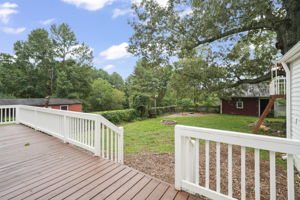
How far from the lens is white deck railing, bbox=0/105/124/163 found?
9.95ft

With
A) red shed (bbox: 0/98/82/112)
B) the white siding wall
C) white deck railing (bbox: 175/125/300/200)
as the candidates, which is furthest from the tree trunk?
red shed (bbox: 0/98/82/112)

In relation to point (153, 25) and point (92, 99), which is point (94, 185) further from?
point (92, 99)

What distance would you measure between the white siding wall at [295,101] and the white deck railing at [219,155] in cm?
340

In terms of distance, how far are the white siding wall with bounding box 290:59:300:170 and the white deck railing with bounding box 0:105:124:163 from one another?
4.43 meters

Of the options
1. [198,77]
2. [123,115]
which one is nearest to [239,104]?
[198,77]

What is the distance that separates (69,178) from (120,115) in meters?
10.7

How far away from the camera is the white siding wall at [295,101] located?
3.58 m

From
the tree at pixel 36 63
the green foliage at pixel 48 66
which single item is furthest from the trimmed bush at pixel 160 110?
the tree at pixel 36 63

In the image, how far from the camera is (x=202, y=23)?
5.12m

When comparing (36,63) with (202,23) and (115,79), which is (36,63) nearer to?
(115,79)

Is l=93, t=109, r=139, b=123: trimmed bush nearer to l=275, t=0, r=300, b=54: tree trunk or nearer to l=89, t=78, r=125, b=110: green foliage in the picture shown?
l=89, t=78, r=125, b=110: green foliage

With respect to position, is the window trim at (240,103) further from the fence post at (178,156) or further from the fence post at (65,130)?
the fence post at (65,130)

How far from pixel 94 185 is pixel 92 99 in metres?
22.5

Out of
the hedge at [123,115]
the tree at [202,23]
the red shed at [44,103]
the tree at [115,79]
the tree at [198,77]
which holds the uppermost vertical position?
the tree at [115,79]
